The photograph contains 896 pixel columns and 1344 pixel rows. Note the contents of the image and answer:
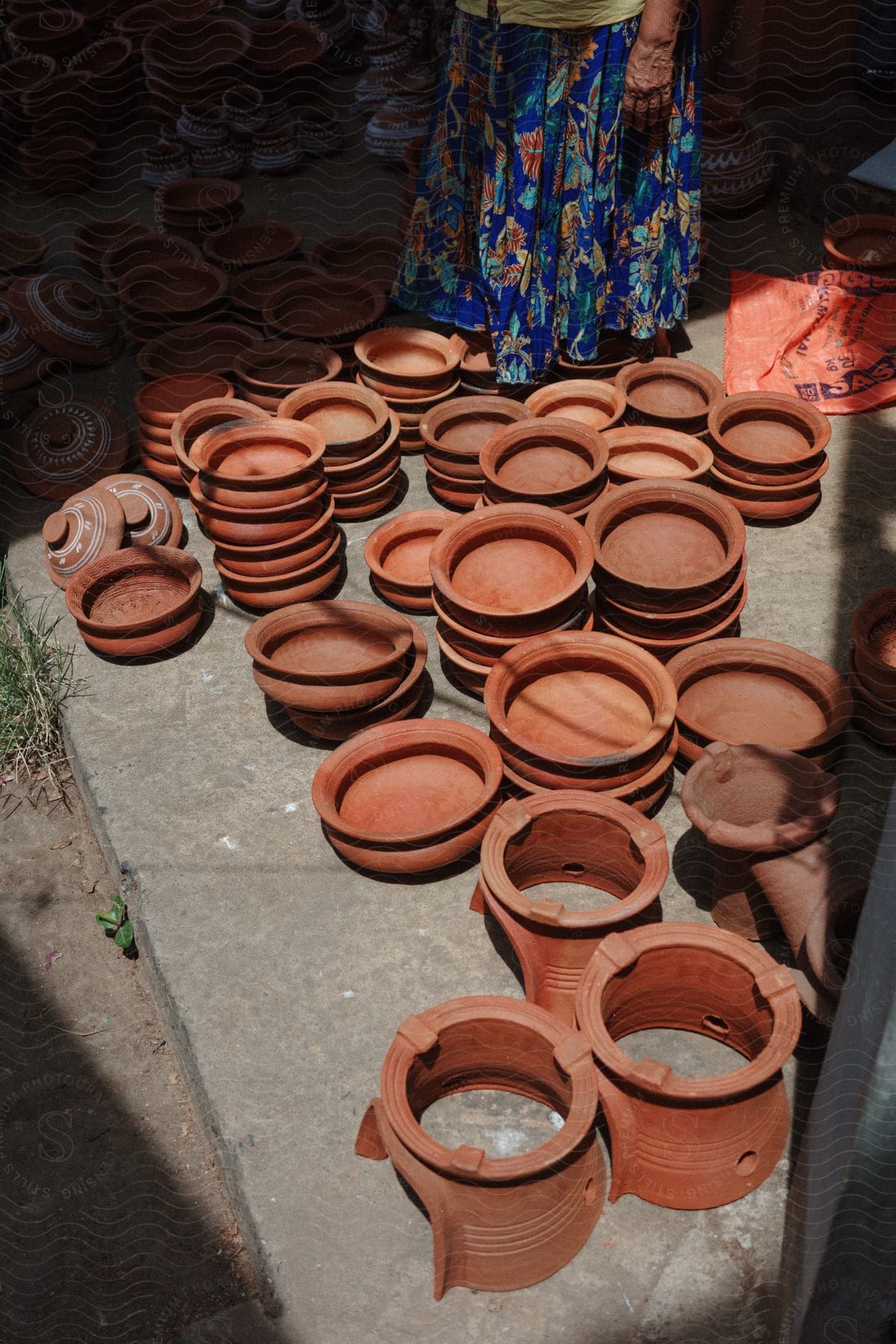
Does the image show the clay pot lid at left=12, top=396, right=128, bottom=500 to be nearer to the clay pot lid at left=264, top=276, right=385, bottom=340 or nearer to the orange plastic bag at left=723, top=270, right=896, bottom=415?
the clay pot lid at left=264, top=276, right=385, bottom=340

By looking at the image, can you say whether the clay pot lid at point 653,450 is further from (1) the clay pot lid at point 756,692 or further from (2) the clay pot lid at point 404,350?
(1) the clay pot lid at point 756,692

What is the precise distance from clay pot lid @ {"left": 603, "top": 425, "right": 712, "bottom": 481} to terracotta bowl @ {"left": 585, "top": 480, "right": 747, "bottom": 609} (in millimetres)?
346

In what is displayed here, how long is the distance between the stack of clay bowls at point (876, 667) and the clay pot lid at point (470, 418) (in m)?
1.35

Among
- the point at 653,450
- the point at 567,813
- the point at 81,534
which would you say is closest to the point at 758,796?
the point at 567,813

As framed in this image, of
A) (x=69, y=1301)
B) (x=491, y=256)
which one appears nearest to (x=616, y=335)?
(x=491, y=256)

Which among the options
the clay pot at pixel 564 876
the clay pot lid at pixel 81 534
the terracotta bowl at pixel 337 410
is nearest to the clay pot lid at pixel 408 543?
the terracotta bowl at pixel 337 410

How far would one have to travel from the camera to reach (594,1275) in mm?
2127

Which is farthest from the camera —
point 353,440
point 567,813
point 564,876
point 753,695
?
point 353,440

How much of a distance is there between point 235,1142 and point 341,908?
2.01ft

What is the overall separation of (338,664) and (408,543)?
0.60 meters

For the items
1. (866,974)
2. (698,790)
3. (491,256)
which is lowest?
(698,790)

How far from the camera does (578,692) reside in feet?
9.79

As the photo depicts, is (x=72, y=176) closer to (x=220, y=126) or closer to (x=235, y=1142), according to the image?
(x=220, y=126)

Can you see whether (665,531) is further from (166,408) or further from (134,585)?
(166,408)
